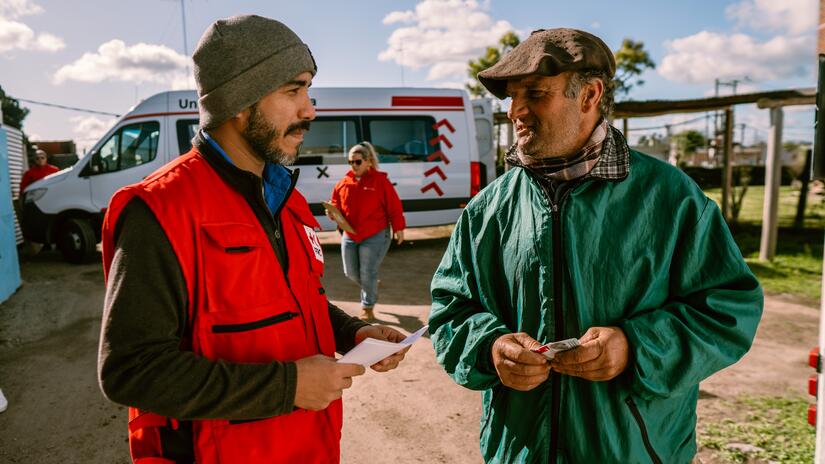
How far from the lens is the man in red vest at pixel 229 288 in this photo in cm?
121

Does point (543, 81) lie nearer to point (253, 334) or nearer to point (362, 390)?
point (253, 334)

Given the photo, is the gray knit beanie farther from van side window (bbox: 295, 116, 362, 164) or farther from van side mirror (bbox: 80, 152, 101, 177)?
van side mirror (bbox: 80, 152, 101, 177)

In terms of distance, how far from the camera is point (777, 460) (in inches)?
131

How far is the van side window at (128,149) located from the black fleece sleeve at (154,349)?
964 cm

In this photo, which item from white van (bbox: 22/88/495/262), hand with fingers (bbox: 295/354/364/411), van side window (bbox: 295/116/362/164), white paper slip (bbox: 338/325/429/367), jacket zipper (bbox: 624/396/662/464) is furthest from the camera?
van side window (bbox: 295/116/362/164)

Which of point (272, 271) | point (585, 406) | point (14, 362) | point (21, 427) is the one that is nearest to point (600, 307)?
point (585, 406)

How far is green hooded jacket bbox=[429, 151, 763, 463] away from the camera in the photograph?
151cm

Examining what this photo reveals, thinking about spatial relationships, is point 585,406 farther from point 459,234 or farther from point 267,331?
point 267,331

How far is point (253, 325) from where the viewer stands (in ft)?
4.45

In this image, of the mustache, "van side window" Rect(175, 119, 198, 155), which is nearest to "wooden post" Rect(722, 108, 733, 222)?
"van side window" Rect(175, 119, 198, 155)

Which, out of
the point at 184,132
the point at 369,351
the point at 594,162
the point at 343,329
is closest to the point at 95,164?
the point at 184,132

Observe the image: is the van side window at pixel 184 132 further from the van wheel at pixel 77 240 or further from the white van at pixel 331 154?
the van wheel at pixel 77 240

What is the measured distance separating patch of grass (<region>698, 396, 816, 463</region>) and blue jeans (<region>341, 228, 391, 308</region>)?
3536mm

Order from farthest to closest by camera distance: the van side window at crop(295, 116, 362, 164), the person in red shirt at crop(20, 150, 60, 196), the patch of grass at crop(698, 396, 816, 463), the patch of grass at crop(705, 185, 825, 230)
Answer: the patch of grass at crop(705, 185, 825, 230) < the person in red shirt at crop(20, 150, 60, 196) < the van side window at crop(295, 116, 362, 164) < the patch of grass at crop(698, 396, 816, 463)
